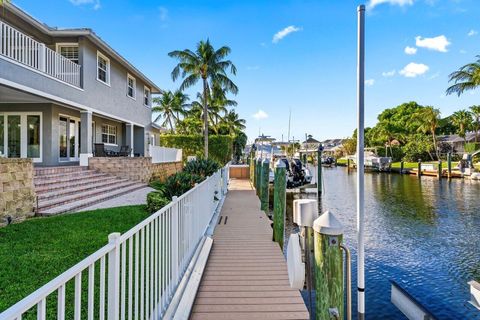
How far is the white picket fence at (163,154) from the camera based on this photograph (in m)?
18.2

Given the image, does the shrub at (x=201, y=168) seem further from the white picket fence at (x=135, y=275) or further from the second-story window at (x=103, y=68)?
the second-story window at (x=103, y=68)

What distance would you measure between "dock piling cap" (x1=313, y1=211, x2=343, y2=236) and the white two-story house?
433 inches

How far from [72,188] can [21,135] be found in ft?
16.7

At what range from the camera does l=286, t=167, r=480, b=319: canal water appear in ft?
21.4

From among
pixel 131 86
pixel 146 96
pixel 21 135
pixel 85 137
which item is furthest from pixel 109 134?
pixel 21 135

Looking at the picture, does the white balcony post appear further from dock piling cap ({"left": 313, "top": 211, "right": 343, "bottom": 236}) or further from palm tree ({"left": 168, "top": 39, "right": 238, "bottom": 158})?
palm tree ({"left": 168, "top": 39, "right": 238, "bottom": 158})

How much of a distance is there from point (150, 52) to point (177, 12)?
12428mm

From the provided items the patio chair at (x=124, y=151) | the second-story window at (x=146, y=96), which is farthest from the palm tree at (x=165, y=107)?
the patio chair at (x=124, y=151)

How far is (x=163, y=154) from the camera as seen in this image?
65.4 feet

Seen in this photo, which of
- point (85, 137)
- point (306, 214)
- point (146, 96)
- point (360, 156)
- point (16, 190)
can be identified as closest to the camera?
point (360, 156)

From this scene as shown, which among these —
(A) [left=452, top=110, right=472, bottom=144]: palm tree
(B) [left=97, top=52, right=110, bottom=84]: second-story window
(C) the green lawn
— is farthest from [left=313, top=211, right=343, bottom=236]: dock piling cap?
(A) [left=452, top=110, right=472, bottom=144]: palm tree

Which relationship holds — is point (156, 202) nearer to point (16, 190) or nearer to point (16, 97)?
point (16, 190)

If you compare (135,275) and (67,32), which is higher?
(67,32)

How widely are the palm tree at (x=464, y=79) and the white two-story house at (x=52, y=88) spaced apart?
96.7 feet
